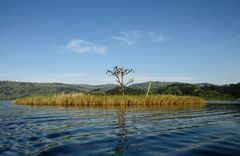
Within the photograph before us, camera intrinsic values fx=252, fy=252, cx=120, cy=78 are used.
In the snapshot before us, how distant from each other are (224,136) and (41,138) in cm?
716

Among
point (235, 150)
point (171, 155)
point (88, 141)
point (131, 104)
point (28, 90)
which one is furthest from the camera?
point (28, 90)

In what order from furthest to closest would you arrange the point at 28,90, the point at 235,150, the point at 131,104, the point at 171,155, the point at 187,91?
the point at 28,90
the point at 187,91
the point at 131,104
the point at 235,150
the point at 171,155

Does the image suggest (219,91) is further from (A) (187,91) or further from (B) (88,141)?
(B) (88,141)

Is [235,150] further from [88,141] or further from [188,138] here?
[88,141]

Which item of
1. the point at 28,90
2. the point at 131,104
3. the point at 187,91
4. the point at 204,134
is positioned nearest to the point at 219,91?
the point at 187,91

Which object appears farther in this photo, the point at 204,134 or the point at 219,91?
the point at 219,91

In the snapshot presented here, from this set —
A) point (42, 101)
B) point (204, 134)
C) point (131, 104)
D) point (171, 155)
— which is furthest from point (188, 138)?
point (42, 101)

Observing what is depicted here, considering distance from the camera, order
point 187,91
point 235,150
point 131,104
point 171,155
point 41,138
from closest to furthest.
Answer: point 171,155, point 235,150, point 41,138, point 131,104, point 187,91

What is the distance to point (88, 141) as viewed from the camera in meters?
9.11

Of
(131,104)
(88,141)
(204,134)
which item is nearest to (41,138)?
(88,141)

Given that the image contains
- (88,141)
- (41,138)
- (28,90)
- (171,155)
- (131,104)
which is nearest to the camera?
(171,155)

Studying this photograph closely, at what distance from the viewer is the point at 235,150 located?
7551 mm

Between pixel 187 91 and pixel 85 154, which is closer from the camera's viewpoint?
pixel 85 154

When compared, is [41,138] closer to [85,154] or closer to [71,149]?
[71,149]
